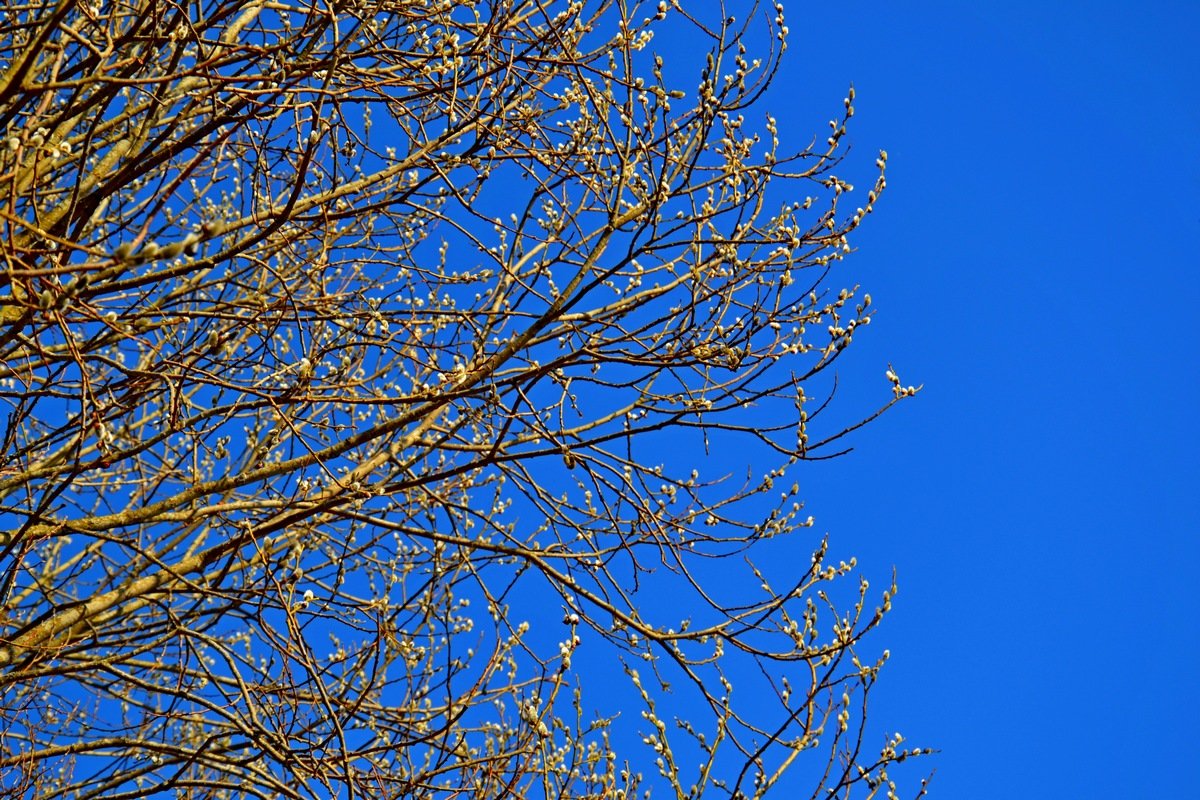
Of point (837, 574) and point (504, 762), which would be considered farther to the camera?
point (837, 574)

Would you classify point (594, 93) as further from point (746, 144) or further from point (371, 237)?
point (371, 237)

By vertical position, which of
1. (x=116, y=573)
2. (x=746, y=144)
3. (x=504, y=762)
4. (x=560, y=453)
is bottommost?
(x=504, y=762)

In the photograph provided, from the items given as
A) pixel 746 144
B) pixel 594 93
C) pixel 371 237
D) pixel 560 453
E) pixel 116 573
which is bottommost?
pixel 116 573

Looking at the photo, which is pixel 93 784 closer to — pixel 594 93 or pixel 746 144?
pixel 594 93

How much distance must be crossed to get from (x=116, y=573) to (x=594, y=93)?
3024mm

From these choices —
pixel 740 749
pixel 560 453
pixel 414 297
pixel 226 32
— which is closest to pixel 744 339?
pixel 560 453

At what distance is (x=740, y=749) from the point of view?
3758 mm

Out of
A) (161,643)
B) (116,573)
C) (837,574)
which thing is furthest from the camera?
(116,573)

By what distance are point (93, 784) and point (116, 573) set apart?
0.96 meters

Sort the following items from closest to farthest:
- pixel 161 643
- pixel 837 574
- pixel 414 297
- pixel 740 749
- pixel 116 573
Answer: pixel 740 749
pixel 837 574
pixel 161 643
pixel 116 573
pixel 414 297

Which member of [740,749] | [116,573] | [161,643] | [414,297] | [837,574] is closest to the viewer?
[740,749]

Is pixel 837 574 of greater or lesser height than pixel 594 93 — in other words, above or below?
below

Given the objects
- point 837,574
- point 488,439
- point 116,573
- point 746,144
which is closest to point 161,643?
point 116,573

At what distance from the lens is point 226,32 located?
15.4 ft
